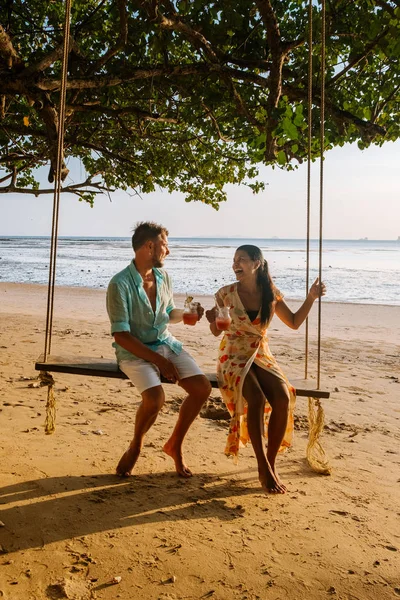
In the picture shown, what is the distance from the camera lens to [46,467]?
12.8 ft

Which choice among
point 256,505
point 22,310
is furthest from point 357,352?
point 22,310

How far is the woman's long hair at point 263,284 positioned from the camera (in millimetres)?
4023

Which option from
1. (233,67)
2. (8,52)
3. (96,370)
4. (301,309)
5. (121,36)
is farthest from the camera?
(233,67)

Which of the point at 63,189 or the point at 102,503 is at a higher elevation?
the point at 63,189

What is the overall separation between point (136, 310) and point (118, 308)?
0.50 feet

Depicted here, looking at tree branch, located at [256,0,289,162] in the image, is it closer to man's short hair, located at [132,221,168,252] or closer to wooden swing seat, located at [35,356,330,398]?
man's short hair, located at [132,221,168,252]

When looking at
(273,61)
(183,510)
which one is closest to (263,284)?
(183,510)

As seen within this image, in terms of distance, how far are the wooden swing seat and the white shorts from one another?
8 cm

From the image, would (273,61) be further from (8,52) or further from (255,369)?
(255,369)

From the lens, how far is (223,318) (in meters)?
3.82

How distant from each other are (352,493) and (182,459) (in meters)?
1.10

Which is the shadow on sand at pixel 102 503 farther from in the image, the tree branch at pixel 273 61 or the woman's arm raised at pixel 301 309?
the tree branch at pixel 273 61

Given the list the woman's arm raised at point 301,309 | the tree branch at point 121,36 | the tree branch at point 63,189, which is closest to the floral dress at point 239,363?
the woman's arm raised at point 301,309

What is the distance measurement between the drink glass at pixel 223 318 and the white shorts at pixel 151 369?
12.1 inches
